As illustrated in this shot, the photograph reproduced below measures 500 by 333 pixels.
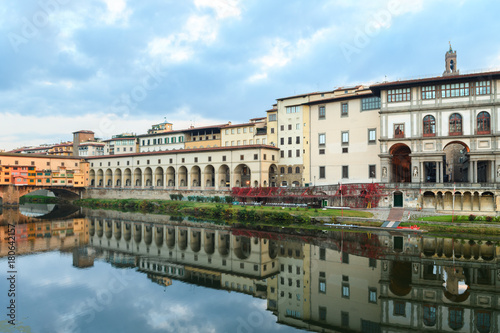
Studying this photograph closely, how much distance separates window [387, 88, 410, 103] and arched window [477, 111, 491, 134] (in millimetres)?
8653

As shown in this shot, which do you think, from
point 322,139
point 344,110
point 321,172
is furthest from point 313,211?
point 344,110

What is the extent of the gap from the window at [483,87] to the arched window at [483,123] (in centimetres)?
243

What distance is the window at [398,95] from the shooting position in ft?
154

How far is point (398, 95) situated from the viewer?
47344mm

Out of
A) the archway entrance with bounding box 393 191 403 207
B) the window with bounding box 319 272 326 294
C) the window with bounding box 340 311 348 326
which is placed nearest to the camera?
the window with bounding box 340 311 348 326

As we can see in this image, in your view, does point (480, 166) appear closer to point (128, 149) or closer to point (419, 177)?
point (419, 177)

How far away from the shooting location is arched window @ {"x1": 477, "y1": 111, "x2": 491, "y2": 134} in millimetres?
43125

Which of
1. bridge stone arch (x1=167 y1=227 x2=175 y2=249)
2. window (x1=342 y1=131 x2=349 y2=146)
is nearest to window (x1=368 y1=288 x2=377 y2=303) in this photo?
bridge stone arch (x1=167 y1=227 x2=175 y2=249)

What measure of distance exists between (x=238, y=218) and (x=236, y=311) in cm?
3033

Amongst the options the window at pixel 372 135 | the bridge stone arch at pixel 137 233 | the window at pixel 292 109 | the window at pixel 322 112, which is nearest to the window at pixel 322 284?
the bridge stone arch at pixel 137 233

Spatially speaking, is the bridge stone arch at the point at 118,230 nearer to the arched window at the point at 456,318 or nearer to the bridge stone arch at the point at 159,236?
the bridge stone arch at the point at 159,236

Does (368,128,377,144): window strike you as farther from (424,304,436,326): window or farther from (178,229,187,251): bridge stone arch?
(424,304,436,326): window

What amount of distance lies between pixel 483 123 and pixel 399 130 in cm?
956

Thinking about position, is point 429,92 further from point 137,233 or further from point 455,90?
point 137,233
